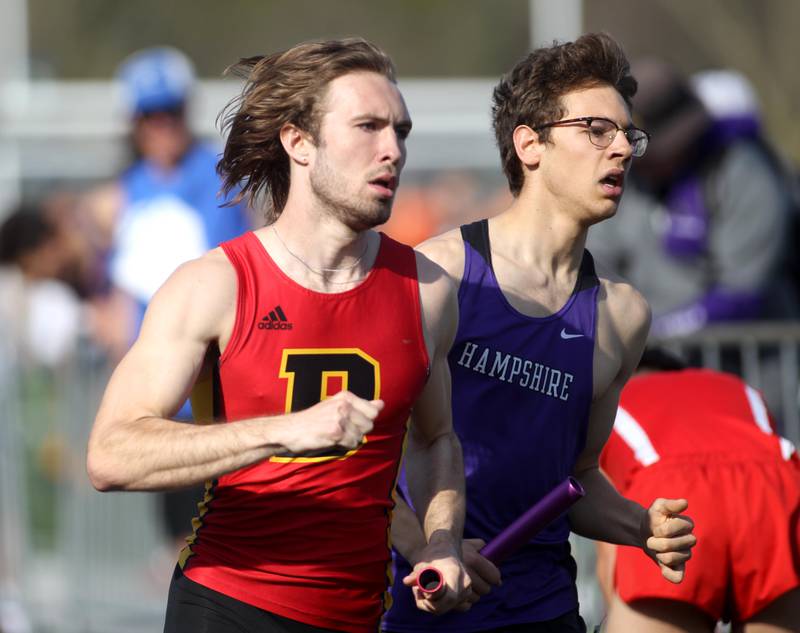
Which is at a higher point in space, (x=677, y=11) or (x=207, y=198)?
(x=677, y=11)

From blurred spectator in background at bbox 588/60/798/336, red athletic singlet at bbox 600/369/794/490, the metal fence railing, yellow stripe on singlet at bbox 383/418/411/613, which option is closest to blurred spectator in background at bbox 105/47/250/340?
the metal fence railing

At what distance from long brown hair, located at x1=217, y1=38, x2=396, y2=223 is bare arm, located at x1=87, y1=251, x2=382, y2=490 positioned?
0.44 metres

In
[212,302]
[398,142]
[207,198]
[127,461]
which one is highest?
[207,198]

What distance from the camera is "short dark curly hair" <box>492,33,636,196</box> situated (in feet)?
15.7

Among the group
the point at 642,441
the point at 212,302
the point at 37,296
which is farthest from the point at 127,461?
the point at 37,296

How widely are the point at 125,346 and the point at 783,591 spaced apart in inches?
180

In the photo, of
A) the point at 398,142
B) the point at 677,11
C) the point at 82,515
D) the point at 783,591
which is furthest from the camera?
the point at 677,11

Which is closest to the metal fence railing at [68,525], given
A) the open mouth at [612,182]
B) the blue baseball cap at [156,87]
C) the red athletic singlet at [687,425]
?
the blue baseball cap at [156,87]

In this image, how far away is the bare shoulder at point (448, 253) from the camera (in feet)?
15.2

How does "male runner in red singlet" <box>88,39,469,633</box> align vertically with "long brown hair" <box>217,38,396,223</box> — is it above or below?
below

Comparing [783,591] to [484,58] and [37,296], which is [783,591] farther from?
[484,58]

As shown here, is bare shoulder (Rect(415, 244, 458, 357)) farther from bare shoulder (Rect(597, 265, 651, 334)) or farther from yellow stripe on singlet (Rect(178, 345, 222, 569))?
bare shoulder (Rect(597, 265, 651, 334))

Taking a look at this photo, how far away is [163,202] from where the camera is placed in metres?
8.45

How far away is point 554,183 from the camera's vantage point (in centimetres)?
480
